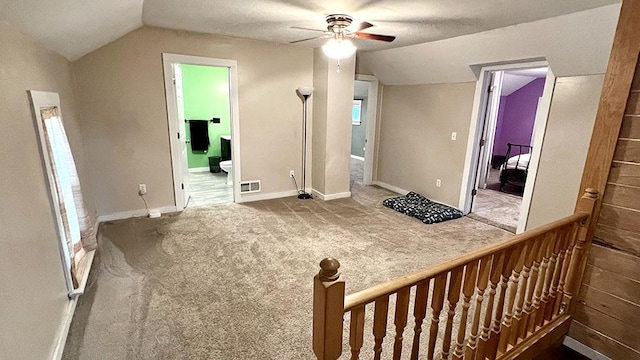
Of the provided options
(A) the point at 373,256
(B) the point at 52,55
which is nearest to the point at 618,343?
(A) the point at 373,256

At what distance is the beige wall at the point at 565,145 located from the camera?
9.81ft

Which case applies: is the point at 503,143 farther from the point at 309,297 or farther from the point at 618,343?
the point at 309,297

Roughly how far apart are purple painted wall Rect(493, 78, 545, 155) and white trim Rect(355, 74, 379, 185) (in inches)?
154

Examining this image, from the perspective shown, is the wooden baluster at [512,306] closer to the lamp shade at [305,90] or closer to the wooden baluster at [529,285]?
the wooden baluster at [529,285]

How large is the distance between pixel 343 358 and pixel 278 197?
10.4 feet

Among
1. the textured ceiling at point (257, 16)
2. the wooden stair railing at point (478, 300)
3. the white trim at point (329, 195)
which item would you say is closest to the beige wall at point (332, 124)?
the white trim at point (329, 195)

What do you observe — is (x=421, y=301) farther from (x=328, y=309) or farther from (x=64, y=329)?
(x=64, y=329)

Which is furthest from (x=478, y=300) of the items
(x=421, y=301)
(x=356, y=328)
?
(x=356, y=328)

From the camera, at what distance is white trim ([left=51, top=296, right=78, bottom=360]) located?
5.67 ft

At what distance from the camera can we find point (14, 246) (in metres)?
1.41

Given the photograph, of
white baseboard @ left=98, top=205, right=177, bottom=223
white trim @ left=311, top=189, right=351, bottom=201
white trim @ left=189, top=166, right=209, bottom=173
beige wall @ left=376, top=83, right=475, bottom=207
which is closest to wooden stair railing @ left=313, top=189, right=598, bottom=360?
beige wall @ left=376, top=83, right=475, bottom=207

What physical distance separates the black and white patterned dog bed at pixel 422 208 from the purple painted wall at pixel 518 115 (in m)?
4.21

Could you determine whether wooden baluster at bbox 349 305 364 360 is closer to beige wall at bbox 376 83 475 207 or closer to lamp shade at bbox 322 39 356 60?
lamp shade at bbox 322 39 356 60

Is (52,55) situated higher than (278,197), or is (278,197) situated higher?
(52,55)
